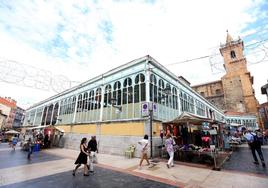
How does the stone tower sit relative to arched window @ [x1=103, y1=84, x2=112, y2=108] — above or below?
above

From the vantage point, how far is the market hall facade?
1154 cm

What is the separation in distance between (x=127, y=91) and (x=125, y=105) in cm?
133

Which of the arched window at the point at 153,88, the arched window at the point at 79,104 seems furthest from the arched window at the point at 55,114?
the arched window at the point at 153,88

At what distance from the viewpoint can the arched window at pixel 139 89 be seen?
11.9m

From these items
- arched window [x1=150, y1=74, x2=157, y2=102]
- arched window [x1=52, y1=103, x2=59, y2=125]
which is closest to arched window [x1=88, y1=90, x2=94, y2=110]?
arched window [x1=150, y1=74, x2=157, y2=102]

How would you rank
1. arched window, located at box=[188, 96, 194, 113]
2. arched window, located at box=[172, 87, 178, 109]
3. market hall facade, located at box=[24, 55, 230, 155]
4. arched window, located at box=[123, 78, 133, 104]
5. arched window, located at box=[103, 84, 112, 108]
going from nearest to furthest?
market hall facade, located at box=[24, 55, 230, 155] → arched window, located at box=[123, 78, 133, 104] → arched window, located at box=[103, 84, 112, 108] → arched window, located at box=[172, 87, 178, 109] → arched window, located at box=[188, 96, 194, 113]

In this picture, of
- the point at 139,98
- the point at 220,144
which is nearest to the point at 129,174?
the point at 139,98

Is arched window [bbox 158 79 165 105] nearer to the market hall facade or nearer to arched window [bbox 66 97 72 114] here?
the market hall facade

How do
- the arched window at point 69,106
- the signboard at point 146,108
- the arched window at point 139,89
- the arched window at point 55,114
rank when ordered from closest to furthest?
1. the signboard at point 146,108
2. the arched window at point 139,89
3. the arched window at point 69,106
4. the arched window at point 55,114

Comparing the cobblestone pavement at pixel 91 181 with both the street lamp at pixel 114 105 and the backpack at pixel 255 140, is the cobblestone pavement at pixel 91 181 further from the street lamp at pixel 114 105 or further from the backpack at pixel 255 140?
the street lamp at pixel 114 105

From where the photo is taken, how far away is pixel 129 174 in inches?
260

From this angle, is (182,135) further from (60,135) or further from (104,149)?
(60,135)

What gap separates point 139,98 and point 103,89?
17.4 ft

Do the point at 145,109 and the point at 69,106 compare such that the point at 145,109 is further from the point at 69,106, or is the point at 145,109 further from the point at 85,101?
the point at 69,106
